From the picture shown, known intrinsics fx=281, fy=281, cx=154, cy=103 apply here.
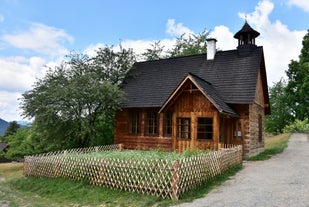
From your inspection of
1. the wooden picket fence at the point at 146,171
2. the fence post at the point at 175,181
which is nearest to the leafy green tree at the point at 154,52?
the wooden picket fence at the point at 146,171

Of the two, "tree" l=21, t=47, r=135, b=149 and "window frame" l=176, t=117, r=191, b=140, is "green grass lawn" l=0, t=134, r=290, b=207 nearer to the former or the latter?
"window frame" l=176, t=117, r=191, b=140

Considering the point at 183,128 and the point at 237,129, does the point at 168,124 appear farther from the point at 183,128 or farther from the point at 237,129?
the point at 237,129

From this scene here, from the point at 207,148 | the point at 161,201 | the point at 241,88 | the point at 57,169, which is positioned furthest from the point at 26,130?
the point at 161,201

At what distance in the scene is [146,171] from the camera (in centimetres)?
899

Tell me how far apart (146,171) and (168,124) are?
9.67m

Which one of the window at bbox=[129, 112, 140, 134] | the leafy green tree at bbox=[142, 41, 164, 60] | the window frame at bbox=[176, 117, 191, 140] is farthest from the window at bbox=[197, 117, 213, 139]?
the leafy green tree at bbox=[142, 41, 164, 60]

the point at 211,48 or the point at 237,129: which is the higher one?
the point at 211,48

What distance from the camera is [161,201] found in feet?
26.7

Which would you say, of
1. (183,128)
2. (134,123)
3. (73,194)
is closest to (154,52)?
(134,123)

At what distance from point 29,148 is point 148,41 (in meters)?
18.6

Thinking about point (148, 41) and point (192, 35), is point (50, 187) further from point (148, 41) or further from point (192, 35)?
point (192, 35)

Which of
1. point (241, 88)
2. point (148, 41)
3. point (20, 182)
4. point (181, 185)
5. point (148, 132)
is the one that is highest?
point (148, 41)

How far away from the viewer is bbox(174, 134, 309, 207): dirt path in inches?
293

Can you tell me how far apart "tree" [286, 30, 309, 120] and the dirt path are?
27.1 m
